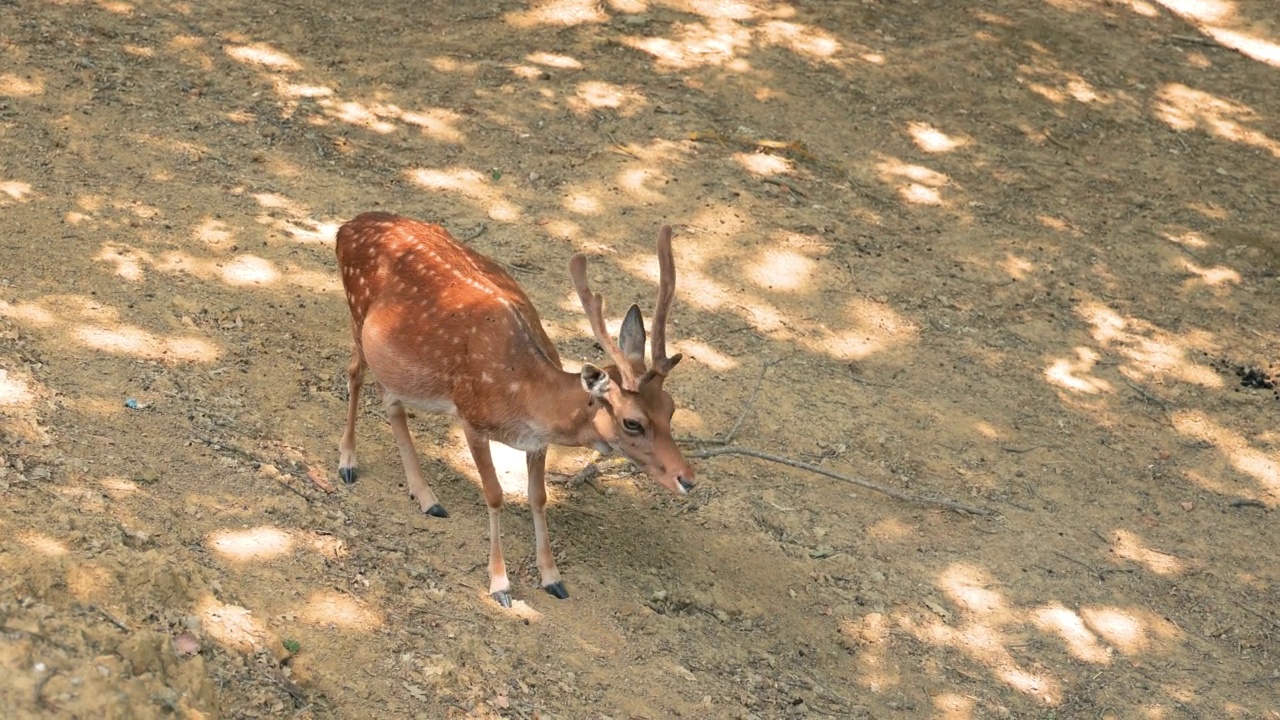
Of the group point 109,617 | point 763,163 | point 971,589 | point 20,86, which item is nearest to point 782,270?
point 763,163

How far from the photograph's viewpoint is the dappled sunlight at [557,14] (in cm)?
1204

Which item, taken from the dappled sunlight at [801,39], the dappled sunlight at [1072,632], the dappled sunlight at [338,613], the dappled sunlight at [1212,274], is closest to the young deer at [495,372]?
the dappled sunlight at [338,613]

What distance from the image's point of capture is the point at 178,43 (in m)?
10.8

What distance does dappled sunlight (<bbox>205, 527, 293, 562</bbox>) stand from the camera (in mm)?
5781

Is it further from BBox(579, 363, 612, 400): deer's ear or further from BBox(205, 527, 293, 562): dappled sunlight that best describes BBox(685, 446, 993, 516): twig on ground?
BBox(205, 527, 293, 562): dappled sunlight

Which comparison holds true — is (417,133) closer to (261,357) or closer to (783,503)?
(261,357)

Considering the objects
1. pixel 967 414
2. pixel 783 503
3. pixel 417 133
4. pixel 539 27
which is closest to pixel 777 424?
pixel 783 503

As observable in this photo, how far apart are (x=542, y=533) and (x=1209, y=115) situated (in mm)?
8724

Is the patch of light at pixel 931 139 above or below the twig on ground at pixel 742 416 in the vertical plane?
above

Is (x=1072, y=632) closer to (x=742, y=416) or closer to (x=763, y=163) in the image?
(x=742, y=416)

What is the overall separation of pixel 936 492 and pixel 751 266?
247 cm

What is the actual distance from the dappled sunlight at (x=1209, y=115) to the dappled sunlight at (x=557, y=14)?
207 inches

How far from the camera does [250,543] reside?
5.89 m

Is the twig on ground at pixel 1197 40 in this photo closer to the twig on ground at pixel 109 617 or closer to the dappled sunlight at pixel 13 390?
the dappled sunlight at pixel 13 390
